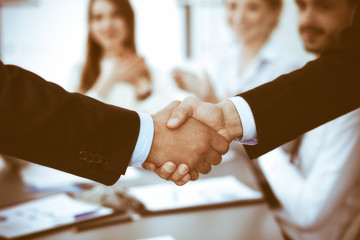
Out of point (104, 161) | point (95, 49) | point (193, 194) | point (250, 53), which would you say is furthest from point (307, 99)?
point (95, 49)

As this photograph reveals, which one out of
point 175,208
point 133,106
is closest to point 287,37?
point 133,106

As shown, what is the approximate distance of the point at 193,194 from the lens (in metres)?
1.01

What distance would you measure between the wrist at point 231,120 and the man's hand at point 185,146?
0.13ft

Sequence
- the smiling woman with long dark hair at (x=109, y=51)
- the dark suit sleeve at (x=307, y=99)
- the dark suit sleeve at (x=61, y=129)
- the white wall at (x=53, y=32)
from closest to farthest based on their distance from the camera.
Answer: the dark suit sleeve at (x=61, y=129), the dark suit sleeve at (x=307, y=99), the smiling woman with long dark hair at (x=109, y=51), the white wall at (x=53, y=32)

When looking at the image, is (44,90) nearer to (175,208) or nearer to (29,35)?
(175,208)

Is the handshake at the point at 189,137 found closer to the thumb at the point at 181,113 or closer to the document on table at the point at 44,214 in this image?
the thumb at the point at 181,113

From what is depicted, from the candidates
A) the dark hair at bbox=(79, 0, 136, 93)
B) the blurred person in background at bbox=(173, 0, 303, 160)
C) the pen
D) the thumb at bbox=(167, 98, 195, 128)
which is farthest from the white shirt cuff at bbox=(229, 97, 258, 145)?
the dark hair at bbox=(79, 0, 136, 93)

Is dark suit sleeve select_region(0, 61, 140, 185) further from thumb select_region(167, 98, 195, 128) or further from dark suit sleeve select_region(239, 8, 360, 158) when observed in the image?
dark suit sleeve select_region(239, 8, 360, 158)

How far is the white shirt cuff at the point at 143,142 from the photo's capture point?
2.88 feet

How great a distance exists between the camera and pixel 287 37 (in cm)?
264

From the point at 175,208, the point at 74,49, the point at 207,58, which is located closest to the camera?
the point at 175,208

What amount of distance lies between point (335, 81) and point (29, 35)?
7.77 feet

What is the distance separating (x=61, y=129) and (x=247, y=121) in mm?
481

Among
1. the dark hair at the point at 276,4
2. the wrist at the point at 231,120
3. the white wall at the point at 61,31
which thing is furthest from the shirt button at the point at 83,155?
the dark hair at the point at 276,4
